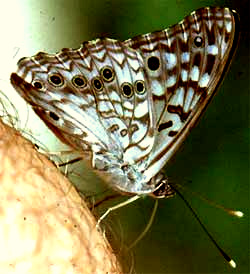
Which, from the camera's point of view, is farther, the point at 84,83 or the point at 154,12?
the point at 154,12

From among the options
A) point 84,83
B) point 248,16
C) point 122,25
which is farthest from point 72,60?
point 248,16

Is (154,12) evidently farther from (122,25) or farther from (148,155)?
(148,155)

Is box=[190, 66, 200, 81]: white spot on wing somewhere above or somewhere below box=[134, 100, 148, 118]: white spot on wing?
above

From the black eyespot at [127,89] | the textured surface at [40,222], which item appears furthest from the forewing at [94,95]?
the textured surface at [40,222]

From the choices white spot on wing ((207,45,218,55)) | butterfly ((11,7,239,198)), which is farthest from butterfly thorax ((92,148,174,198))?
white spot on wing ((207,45,218,55))

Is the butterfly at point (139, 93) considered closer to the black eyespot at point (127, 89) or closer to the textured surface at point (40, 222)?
the black eyespot at point (127, 89)

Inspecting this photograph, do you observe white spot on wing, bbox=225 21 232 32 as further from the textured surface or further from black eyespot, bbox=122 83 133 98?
the textured surface

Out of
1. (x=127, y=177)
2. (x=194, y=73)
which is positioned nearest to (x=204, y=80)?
(x=194, y=73)
